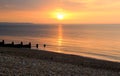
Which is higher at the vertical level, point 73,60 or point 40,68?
point 40,68

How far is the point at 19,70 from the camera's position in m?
15.3

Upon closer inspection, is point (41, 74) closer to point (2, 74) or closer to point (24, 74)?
A: point (24, 74)

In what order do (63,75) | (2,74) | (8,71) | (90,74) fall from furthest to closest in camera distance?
1. (90,74)
2. (63,75)
3. (8,71)
4. (2,74)

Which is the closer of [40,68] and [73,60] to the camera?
[40,68]

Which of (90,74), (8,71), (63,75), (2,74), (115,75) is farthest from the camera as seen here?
(115,75)

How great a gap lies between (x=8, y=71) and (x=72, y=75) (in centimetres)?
441

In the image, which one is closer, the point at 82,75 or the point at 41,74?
the point at 41,74

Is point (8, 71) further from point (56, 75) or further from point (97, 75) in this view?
point (97, 75)

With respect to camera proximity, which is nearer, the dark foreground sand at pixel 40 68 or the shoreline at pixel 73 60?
the dark foreground sand at pixel 40 68

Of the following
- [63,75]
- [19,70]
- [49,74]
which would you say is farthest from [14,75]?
[63,75]

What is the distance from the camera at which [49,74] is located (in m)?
15.4

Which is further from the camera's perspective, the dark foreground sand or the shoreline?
the shoreline

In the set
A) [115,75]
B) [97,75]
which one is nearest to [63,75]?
[97,75]

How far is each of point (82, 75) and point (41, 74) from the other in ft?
10.7
